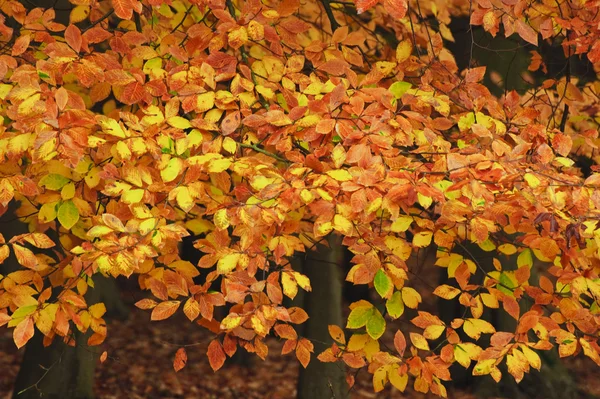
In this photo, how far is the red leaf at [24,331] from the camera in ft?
11.3

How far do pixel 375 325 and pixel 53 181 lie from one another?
2103mm

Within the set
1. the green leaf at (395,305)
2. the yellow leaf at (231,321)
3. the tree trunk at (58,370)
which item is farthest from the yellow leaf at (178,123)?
the tree trunk at (58,370)

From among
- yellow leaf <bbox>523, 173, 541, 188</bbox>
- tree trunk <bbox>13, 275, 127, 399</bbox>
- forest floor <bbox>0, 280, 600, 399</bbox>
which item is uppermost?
yellow leaf <bbox>523, 173, 541, 188</bbox>

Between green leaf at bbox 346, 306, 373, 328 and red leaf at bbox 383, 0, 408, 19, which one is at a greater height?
red leaf at bbox 383, 0, 408, 19

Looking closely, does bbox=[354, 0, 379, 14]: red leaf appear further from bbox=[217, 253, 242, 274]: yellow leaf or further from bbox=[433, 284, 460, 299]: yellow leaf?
bbox=[433, 284, 460, 299]: yellow leaf

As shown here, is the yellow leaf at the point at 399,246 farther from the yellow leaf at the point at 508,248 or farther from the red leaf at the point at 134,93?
the red leaf at the point at 134,93

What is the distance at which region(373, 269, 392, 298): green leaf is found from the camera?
386cm

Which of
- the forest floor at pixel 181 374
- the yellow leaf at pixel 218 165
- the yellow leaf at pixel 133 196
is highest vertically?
the yellow leaf at pixel 218 165

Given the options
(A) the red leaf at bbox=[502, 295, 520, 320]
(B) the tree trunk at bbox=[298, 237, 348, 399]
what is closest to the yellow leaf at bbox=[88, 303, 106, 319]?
(A) the red leaf at bbox=[502, 295, 520, 320]

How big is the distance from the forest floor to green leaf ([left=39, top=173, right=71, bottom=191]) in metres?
5.37

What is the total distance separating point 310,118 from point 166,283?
142cm

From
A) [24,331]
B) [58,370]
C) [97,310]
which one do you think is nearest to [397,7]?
[24,331]

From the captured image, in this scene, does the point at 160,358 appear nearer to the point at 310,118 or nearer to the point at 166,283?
the point at 166,283

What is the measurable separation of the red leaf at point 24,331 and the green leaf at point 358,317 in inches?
69.2
